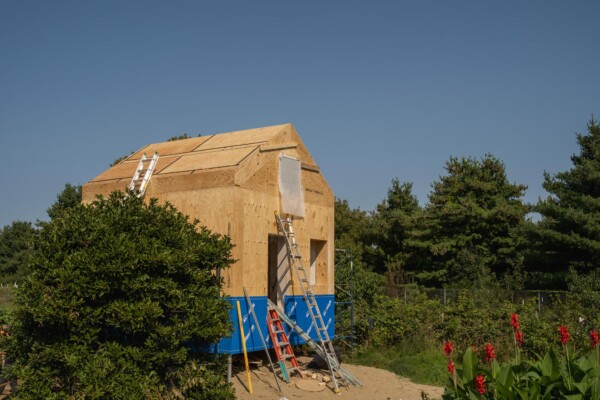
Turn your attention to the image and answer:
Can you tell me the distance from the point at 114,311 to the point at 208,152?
5.87 metres

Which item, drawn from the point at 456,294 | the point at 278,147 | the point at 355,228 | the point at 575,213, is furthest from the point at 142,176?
the point at 355,228

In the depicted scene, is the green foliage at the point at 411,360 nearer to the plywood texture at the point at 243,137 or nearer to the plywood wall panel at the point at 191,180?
the plywood wall panel at the point at 191,180

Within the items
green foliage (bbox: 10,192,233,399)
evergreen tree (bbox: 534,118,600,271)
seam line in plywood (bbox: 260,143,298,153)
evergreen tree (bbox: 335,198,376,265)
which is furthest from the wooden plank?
evergreen tree (bbox: 335,198,376,265)

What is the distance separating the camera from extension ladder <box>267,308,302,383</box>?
1208 cm

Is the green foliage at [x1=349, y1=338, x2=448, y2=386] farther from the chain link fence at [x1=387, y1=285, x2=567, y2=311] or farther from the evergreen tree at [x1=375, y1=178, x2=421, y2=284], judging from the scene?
the evergreen tree at [x1=375, y1=178, x2=421, y2=284]

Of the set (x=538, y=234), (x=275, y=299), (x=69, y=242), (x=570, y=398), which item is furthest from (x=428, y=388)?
(x=538, y=234)

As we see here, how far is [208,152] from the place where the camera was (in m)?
14.1

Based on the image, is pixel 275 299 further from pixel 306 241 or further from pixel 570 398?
pixel 570 398

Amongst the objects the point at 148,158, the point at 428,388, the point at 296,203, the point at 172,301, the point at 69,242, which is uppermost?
the point at 148,158

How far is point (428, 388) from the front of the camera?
1238 centimetres

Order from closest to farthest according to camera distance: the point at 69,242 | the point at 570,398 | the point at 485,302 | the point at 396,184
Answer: the point at 570,398 < the point at 69,242 < the point at 485,302 < the point at 396,184

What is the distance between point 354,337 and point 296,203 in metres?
4.71

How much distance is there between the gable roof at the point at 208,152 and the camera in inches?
518

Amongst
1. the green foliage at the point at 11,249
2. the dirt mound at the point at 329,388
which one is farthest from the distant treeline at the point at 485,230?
the green foliage at the point at 11,249
